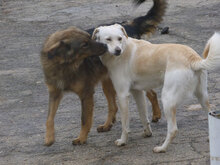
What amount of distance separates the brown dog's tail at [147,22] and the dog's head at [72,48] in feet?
3.50

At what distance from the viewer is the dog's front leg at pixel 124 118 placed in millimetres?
5402

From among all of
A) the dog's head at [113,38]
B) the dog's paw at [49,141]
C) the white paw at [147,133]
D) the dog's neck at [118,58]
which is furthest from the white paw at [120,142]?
the dog's head at [113,38]

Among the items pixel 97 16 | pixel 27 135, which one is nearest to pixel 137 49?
pixel 27 135

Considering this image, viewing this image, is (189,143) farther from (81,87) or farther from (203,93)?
(81,87)

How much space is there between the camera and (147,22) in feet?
21.7

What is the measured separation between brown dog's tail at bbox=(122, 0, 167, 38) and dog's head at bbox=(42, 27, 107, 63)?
107 cm

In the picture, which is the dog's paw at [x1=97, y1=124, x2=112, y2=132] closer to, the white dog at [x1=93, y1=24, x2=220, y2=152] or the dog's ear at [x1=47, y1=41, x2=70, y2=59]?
the white dog at [x1=93, y1=24, x2=220, y2=152]

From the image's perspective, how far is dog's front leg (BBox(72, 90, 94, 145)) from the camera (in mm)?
5613

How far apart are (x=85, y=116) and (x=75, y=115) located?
0.99 metres

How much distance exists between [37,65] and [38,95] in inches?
69.8

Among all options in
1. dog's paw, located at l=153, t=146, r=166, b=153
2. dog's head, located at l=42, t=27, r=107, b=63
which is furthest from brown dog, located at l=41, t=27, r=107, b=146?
dog's paw, located at l=153, t=146, r=166, b=153

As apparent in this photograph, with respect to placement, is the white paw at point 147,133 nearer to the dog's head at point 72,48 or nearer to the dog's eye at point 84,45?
the dog's head at point 72,48

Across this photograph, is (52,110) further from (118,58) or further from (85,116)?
(118,58)

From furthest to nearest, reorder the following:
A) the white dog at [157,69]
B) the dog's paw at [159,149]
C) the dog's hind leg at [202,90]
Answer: the dog's paw at [159,149]
the dog's hind leg at [202,90]
the white dog at [157,69]
